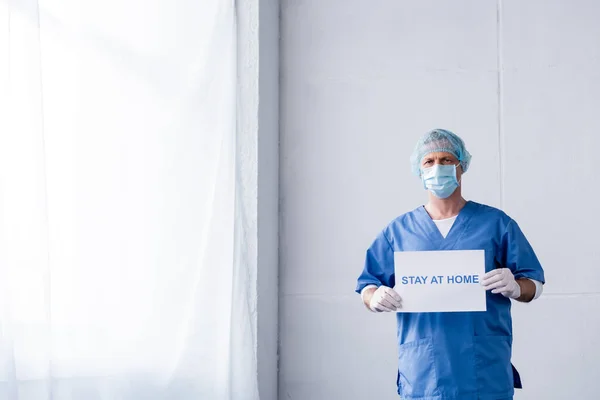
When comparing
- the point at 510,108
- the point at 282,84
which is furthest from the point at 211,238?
the point at 510,108

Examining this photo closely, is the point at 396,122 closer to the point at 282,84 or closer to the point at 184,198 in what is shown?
the point at 282,84

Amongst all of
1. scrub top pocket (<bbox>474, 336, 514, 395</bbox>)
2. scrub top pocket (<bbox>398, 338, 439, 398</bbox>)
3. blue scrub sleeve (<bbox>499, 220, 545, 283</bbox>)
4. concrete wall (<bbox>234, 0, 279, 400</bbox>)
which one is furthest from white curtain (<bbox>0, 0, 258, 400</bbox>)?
blue scrub sleeve (<bbox>499, 220, 545, 283</bbox>)

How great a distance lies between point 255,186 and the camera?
2.40 m

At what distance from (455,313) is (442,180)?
0.40m

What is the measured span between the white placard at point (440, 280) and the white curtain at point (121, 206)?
0.65 meters

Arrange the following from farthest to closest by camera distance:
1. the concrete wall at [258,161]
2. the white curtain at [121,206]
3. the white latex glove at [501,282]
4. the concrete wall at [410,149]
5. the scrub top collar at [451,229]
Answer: the concrete wall at [410,149]
the concrete wall at [258,161]
the scrub top collar at [451,229]
the white latex glove at [501,282]
the white curtain at [121,206]

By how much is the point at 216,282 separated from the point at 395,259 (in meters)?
0.63

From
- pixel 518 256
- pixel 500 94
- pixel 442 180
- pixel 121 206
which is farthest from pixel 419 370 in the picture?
pixel 500 94

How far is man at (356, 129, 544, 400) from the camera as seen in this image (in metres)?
1.78

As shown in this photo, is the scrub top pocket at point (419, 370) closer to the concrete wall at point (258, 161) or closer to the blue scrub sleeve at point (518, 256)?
the blue scrub sleeve at point (518, 256)

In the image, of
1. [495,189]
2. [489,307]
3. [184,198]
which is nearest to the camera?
[489,307]

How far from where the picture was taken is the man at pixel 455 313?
5.85 feet

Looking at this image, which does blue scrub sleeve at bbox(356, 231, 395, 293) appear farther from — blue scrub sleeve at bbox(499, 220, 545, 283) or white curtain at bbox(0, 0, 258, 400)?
white curtain at bbox(0, 0, 258, 400)

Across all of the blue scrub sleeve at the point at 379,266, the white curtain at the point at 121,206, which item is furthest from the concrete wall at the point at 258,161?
the blue scrub sleeve at the point at 379,266
